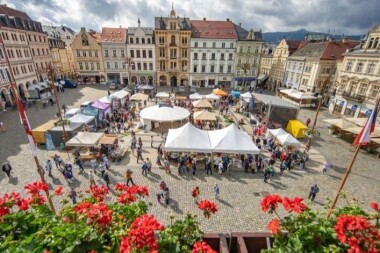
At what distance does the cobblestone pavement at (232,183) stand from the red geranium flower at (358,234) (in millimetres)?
7262

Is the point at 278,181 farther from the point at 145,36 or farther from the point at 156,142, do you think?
the point at 145,36

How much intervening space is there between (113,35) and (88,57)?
746cm

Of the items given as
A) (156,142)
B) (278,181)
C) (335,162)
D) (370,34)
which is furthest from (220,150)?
(370,34)

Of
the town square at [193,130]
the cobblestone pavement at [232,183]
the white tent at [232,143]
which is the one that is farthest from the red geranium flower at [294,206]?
the white tent at [232,143]

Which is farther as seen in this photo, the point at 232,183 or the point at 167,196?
the point at 232,183

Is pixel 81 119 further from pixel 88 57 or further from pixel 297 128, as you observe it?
pixel 88 57

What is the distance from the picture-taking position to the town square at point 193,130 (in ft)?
32.2

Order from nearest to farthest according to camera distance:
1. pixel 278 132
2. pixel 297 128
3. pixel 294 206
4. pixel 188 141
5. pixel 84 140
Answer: pixel 294 206 < pixel 188 141 < pixel 84 140 < pixel 278 132 < pixel 297 128

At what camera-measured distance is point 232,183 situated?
13.9 m

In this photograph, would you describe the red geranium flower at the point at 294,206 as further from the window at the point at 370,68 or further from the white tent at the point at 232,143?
the window at the point at 370,68

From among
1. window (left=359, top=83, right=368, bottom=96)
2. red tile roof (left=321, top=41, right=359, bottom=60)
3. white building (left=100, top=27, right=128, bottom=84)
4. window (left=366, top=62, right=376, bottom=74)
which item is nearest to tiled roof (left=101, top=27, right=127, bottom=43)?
white building (left=100, top=27, right=128, bottom=84)

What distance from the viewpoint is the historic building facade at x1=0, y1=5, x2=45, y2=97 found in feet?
101

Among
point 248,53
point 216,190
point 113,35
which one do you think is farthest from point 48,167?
point 248,53

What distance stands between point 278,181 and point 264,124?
35.1 ft
